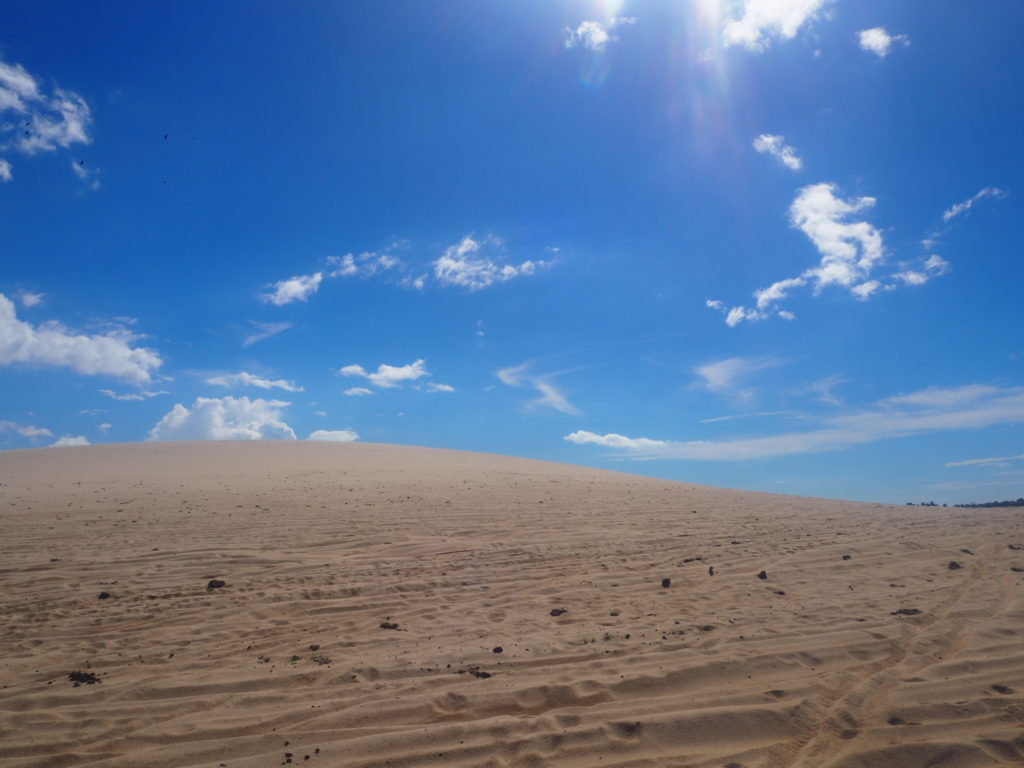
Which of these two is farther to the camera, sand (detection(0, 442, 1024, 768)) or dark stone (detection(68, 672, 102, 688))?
dark stone (detection(68, 672, 102, 688))

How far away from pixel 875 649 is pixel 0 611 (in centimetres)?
955

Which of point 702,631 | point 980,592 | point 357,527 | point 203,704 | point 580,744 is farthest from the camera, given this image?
point 357,527

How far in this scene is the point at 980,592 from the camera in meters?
7.41

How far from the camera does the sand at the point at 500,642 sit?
13.1 feet

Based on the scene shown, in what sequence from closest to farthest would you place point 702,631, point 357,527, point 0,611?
point 702,631 < point 0,611 < point 357,527

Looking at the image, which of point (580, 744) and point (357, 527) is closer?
point (580, 744)

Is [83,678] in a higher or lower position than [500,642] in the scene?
lower

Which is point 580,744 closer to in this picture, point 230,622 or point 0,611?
point 230,622

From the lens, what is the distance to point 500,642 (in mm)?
5699

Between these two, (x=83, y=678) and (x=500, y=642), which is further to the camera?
(x=500, y=642)

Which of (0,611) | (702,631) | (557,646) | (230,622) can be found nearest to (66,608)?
(0,611)

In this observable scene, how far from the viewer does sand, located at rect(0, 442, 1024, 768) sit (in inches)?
157

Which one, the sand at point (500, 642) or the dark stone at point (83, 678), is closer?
the sand at point (500, 642)

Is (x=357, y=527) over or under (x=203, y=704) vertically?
over
